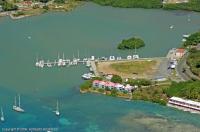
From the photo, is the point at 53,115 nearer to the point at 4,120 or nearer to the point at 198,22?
the point at 4,120

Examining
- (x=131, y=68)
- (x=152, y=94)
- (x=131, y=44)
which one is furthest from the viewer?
(x=131, y=44)

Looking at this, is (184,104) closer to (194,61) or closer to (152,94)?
(152,94)

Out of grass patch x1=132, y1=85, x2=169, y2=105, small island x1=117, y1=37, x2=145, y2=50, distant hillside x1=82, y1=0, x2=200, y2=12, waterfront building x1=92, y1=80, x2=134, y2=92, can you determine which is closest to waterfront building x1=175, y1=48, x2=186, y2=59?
small island x1=117, y1=37, x2=145, y2=50

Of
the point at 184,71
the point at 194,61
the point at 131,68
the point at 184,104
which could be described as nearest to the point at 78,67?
the point at 131,68

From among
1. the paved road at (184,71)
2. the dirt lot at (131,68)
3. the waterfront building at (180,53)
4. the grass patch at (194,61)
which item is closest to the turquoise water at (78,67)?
the waterfront building at (180,53)

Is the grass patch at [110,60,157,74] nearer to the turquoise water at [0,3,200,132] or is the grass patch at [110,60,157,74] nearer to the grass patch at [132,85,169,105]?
the turquoise water at [0,3,200,132]

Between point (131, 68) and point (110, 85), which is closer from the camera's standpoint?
point (110, 85)

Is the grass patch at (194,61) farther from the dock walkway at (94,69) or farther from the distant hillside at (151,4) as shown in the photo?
the distant hillside at (151,4)
